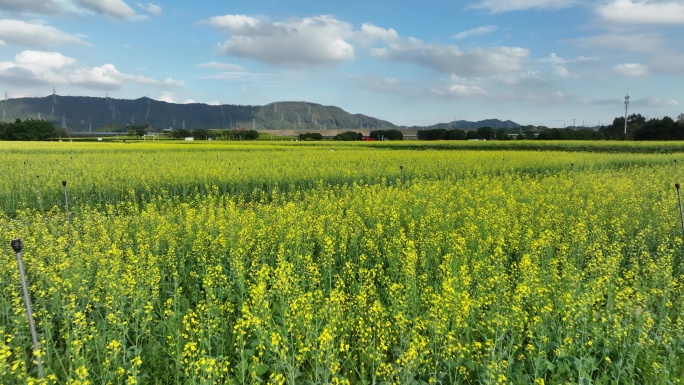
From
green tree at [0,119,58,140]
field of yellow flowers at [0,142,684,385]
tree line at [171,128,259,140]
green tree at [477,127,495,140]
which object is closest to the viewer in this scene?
field of yellow flowers at [0,142,684,385]

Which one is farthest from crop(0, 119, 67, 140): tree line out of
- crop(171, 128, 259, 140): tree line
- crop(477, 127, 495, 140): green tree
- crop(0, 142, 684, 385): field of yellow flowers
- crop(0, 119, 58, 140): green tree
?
crop(477, 127, 495, 140): green tree

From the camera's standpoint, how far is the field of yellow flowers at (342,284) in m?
4.27

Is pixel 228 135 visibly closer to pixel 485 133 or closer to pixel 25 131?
pixel 25 131

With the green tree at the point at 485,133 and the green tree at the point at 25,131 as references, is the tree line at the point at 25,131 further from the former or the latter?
the green tree at the point at 485,133

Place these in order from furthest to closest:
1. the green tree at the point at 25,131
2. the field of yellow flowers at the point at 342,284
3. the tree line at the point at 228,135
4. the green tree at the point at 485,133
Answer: the tree line at the point at 228,135 < the green tree at the point at 485,133 < the green tree at the point at 25,131 < the field of yellow flowers at the point at 342,284

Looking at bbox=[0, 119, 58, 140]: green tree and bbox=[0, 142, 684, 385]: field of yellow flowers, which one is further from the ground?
bbox=[0, 119, 58, 140]: green tree

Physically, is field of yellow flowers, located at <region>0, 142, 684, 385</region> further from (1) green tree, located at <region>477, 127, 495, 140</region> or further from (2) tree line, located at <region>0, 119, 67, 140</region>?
(2) tree line, located at <region>0, 119, 67, 140</region>

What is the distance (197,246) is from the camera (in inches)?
289

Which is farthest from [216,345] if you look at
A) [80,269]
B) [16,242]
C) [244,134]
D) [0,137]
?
[0,137]

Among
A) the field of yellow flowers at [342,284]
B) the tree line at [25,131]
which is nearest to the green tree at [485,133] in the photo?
the field of yellow flowers at [342,284]

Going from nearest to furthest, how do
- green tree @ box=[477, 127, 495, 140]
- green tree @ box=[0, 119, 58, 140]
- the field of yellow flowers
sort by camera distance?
the field of yellow flowers → green tree @ box=[0, 119, 58, 140] → green tree @ box=[477, 127, 495, 140]

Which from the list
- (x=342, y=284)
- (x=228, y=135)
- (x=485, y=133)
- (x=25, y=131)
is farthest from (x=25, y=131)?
(x=342, y=284)

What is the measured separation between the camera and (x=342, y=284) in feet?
17.4

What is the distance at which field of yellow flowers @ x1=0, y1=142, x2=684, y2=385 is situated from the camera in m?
4.27
